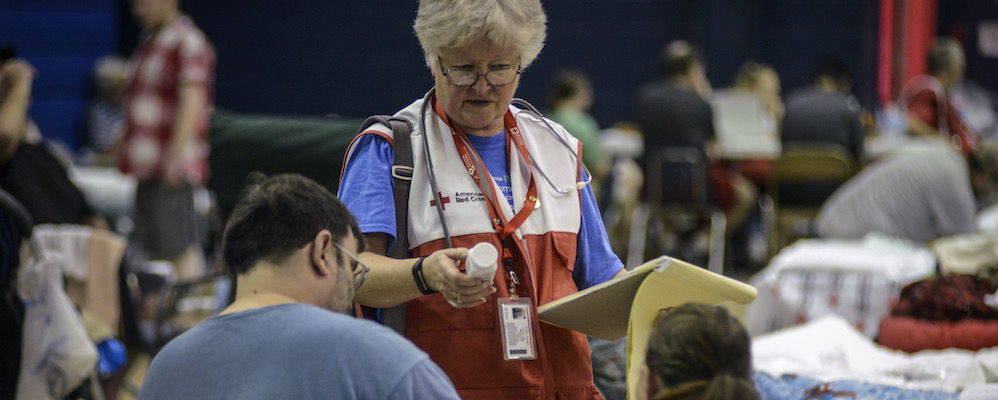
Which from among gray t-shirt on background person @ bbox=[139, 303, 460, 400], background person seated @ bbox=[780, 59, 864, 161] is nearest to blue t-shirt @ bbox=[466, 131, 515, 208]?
gray t-shirt on background person @ bbox=[139, 303, 460, 400]

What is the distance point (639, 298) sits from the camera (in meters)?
1.66

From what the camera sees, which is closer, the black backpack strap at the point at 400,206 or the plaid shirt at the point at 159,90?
the black backpack strap at the point at 400,206

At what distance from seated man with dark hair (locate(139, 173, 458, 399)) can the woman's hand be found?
0.40 feet

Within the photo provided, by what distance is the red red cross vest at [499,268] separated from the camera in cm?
159

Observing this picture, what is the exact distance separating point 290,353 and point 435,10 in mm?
599

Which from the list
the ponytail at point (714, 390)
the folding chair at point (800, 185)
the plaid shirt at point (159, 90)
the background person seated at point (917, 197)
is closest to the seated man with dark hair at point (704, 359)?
the ponytail at point (714, 390)

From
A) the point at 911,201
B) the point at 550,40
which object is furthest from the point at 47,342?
the point at 550,40

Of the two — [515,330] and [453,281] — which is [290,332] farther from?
[515,330]

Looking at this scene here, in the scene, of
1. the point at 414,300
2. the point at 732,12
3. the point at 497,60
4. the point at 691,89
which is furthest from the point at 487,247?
the point at 732,12

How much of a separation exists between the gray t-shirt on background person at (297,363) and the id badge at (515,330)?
0.29 metres

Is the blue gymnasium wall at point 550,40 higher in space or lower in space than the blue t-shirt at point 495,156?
lower

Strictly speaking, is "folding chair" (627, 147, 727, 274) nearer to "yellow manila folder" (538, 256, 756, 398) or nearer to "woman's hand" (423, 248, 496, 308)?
"yellow manila folder" (538, 256, 756, 398)

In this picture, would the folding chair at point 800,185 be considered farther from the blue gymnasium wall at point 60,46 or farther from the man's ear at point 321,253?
the blue gymnasium wall at point 60,46

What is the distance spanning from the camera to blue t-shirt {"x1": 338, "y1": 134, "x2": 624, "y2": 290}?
62.1 inches
